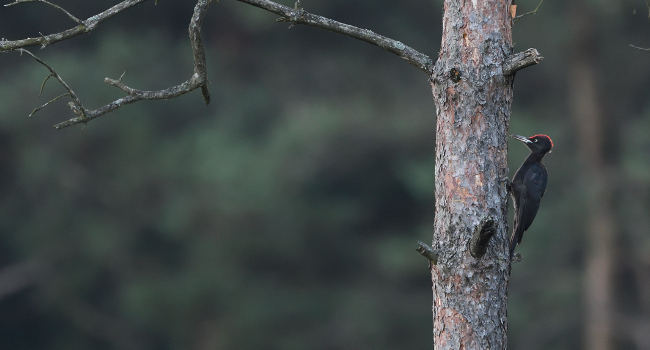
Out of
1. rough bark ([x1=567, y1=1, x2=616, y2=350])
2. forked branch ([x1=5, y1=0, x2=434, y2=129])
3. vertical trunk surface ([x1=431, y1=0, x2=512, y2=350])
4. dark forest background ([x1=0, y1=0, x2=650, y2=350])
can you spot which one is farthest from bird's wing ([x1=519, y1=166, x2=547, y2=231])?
rough bark ([x1=567, y1=1, x2=616, y2=350])

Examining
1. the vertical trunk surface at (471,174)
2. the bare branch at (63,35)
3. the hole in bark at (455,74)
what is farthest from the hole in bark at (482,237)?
the bare branch at (63,35)

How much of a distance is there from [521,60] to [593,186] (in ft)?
31.6

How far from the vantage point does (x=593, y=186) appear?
12547mm

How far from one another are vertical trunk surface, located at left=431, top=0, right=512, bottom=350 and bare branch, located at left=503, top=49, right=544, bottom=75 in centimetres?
3

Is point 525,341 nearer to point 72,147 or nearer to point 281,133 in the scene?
point 281,133

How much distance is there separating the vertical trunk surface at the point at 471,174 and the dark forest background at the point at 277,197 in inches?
358

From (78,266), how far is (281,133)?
3.64 meters

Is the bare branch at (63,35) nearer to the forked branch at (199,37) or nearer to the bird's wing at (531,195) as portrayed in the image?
the forked branch at (199,37)

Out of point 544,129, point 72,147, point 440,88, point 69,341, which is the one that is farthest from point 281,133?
point 440,88

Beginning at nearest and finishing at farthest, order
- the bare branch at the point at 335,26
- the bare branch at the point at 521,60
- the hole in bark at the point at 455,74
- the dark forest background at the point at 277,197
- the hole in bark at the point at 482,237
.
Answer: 1. the hole in bark at the point at 482,237
2. the bare branch at the point at 521,60
3. the hole in bark at the point at 455,74
4. the bare branch at the point at 335,26
5. the dark forest background at the point at 277,197

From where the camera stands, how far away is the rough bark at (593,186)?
41.0 ft

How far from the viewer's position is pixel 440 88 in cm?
353

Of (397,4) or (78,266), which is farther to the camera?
(397,4)

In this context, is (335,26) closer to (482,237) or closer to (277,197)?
(482,237)
